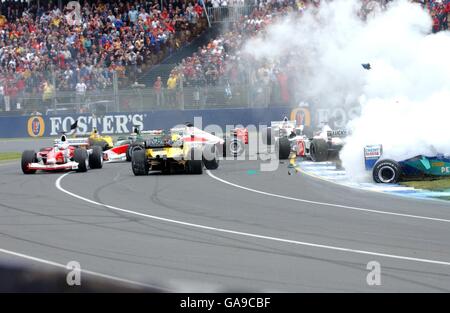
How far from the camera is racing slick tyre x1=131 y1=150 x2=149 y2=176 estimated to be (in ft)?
60.4

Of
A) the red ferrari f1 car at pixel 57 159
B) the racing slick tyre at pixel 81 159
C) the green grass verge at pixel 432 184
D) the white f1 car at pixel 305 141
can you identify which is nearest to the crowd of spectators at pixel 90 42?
the white f1 car at pixel 305 141

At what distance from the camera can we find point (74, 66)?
109 feet

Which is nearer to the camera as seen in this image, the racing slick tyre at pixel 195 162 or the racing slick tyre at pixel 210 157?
the racing slick tyre at pixel 195 162

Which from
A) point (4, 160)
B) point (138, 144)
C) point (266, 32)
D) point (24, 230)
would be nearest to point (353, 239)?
point (24, 230)

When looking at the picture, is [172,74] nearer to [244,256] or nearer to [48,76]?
[48,76]

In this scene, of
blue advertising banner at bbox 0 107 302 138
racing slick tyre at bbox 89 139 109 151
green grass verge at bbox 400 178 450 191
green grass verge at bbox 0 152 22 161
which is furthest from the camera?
blue advertising banner at bbox 0 107 302 138

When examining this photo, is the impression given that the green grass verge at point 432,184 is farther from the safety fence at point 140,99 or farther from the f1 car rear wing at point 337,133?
the safety fence at point 140,99

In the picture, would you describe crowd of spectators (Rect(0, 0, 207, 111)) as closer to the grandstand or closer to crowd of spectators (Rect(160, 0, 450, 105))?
the grandstand

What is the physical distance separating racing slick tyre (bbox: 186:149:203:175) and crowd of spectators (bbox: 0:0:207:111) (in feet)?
46.3

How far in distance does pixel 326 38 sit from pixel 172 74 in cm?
642

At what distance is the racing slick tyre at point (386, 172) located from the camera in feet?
49.5

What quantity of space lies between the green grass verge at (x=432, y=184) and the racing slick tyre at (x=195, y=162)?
509 centimetres

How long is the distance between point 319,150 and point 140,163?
4701 millimetres

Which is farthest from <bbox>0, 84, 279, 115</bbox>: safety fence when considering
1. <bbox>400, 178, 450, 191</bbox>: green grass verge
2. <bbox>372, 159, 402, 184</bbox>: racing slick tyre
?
<bbox>400, 178, 450, 191</bbox>: green grass verge
